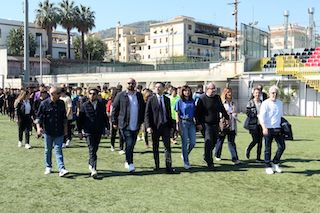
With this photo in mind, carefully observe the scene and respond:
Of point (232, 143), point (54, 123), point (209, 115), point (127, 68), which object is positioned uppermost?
point (127, 68)

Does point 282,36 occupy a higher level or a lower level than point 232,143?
higher

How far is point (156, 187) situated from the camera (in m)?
7.80

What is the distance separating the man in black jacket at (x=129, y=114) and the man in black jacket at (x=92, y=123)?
323mm

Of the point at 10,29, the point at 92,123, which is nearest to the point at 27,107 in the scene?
the point at 92,123

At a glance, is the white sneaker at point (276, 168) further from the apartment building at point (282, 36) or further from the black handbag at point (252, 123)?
the apartment building at point (282, 36)

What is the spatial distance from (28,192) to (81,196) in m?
0.93

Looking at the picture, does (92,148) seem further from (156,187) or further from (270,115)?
(270,115)

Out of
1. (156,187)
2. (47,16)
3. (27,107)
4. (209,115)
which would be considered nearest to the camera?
(156,187)

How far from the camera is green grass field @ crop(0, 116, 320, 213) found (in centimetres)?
656

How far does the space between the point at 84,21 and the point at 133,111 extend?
6366cm

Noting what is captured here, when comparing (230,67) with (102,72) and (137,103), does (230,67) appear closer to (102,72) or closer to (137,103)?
(102,72)

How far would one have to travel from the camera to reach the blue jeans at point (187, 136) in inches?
377

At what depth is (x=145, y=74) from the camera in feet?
146

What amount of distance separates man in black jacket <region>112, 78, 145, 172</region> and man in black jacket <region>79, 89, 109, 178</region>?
0.32 m
